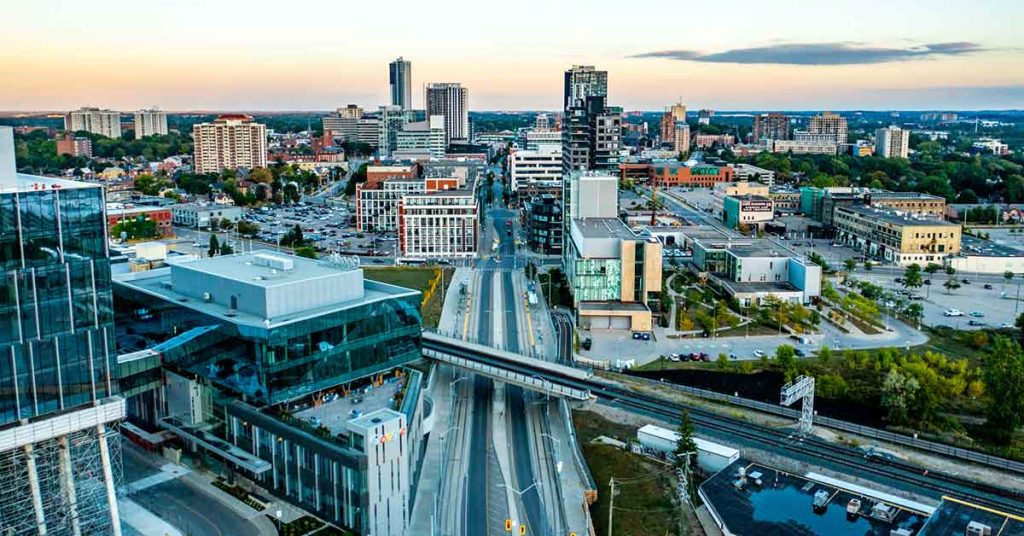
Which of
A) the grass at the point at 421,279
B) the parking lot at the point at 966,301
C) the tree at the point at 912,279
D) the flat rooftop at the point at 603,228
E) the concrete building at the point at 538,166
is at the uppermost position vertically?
the concrete building at the point at 538,166

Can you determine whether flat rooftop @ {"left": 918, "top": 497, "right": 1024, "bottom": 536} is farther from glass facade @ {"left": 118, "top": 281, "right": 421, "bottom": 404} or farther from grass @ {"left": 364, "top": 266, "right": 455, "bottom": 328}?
grass @ {"left": 364, "top": 266, "right": 455, "bottom": 328}

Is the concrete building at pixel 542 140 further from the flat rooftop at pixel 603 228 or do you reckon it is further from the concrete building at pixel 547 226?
the flat rooftop at pixel 603 228

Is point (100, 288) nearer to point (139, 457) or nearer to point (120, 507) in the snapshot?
point (120, 507)

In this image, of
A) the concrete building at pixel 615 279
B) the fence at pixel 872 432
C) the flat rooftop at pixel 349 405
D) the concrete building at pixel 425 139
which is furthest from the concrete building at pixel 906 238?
the concrete building at pixel 425 139

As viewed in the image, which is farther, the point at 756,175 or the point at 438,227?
the point at 756,175

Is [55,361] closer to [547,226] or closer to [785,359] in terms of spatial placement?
[785,359]

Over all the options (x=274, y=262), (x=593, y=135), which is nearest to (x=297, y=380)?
(x=274, y=262)
